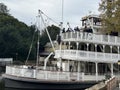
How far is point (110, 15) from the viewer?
35250 millimetres

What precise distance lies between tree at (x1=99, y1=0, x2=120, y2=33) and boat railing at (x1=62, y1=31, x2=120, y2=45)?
228cm

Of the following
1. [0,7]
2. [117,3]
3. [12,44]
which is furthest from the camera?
[0,7]

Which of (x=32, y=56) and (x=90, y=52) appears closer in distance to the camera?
(x=90, y=52)

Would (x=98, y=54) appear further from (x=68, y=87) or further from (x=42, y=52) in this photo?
(x=42, y=52)

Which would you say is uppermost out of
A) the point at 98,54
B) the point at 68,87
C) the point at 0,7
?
the point at 0,7

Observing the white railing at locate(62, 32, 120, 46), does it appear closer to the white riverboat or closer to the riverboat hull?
the white riverboat

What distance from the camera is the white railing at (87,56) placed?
122ft

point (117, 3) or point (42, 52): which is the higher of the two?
point (117, 3)

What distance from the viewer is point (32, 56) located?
77.2 meters

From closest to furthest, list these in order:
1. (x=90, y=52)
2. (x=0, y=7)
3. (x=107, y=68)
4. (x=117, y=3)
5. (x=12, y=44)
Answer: (x=117, y=3)
(x=90, y=52)
(x=107, y=68)
(x=12, y=44)
(x=0, y=7)

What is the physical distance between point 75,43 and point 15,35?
3917 centimetres

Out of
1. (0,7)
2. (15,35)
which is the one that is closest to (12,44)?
(15,35)

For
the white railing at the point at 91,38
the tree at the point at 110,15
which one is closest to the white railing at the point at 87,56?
the white railing at the point at 91,38

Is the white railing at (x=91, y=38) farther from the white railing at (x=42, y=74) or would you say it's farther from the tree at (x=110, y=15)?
the white railing at (x=42, y=74)
